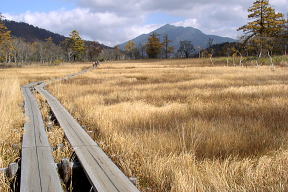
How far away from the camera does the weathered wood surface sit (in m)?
2.92

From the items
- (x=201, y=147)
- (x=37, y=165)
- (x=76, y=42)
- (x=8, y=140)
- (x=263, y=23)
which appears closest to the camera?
(x=37, y=165)

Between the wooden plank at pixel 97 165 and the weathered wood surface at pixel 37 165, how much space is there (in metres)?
0.37

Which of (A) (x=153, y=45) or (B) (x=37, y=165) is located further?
(A) (x=153, y=45)

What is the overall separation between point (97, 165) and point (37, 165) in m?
0.75

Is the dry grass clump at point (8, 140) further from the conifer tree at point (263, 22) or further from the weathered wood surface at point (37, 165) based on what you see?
the conifer tree at point (263, 22)

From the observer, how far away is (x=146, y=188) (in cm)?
308

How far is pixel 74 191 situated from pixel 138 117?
338cm

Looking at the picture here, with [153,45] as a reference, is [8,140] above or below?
below

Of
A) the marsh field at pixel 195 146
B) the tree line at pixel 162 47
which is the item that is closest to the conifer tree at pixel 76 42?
the tree line at pixel 162 47

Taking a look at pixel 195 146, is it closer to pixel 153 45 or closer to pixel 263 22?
pixel 263 22

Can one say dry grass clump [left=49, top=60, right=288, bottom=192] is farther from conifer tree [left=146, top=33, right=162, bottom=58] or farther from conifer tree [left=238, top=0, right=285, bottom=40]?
conifer tree [left=146, top=33, right=162, bottom=58]

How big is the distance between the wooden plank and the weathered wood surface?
0.37 meters

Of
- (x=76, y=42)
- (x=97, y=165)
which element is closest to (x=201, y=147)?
(x=97, y=165)

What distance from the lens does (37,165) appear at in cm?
350
